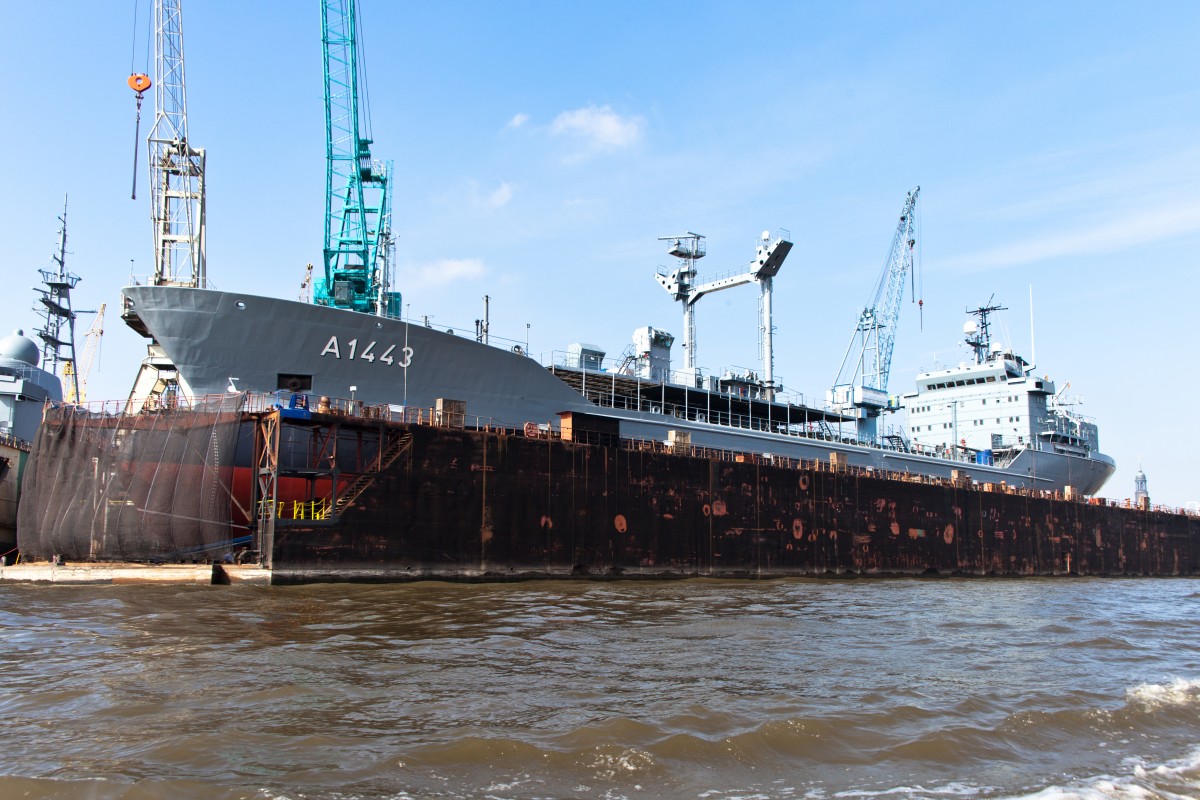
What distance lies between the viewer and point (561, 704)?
384 inches

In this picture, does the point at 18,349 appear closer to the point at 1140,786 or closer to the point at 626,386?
the point at 626,386

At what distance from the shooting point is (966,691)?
1136 centimetres

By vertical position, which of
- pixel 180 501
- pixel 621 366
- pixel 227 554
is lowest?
pixel 227 554

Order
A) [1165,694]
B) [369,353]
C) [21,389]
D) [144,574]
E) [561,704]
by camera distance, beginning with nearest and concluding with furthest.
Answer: [561,704]
[1165,694]
[144,574]
[369,353]
[21,389]

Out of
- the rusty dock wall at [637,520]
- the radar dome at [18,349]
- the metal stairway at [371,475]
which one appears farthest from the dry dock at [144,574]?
the radar dome at [18,349]

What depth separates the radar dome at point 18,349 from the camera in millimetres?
Answer: 40719

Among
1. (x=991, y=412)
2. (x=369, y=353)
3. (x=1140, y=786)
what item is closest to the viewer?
(x=1140, y=786)

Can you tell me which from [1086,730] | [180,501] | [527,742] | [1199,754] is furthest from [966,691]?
[180,501]

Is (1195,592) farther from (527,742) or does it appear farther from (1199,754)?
(527,742)

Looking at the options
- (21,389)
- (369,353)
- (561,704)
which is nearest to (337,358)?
(369,353)

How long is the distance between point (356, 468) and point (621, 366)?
1997cm

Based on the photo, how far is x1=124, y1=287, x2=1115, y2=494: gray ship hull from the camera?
83.8 ft

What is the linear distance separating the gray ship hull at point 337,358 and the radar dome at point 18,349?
18894mm

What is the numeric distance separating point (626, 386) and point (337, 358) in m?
15.6
